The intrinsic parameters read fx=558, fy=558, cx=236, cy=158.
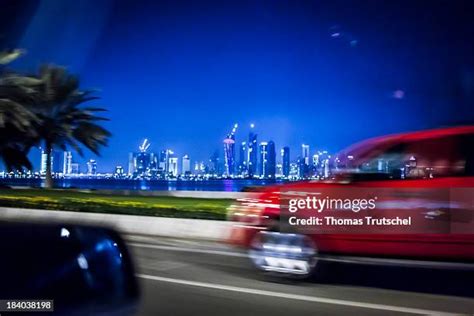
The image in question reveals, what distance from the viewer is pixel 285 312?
6406 millimetres

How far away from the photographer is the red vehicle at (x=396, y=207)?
25.5ft

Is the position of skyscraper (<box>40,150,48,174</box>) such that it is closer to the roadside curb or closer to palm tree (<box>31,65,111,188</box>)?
palm tree (<box>31,65,111,188</box>)

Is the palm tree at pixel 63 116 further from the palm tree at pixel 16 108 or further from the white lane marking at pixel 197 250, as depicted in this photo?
the white lane marking at pixel 197 250

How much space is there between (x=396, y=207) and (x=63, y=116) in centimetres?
3158

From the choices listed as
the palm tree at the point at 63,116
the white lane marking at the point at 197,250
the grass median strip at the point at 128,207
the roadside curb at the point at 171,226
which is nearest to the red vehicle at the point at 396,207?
the white lane marking at the point at 197,250

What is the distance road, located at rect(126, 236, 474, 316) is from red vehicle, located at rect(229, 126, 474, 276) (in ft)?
1.38

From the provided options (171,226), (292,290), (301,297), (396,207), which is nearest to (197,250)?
(171,226)

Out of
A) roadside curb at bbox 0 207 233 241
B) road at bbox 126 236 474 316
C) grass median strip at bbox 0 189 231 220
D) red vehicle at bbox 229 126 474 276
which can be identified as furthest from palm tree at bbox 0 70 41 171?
red vehicle at bbox 229 126 474 276

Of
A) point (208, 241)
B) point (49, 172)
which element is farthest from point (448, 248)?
point (49, 172)

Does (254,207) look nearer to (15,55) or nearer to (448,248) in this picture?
(448,248)

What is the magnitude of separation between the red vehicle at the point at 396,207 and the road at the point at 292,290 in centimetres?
42

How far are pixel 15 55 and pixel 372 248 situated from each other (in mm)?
24894

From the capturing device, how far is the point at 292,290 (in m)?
7.68

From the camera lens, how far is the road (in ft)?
21.4
